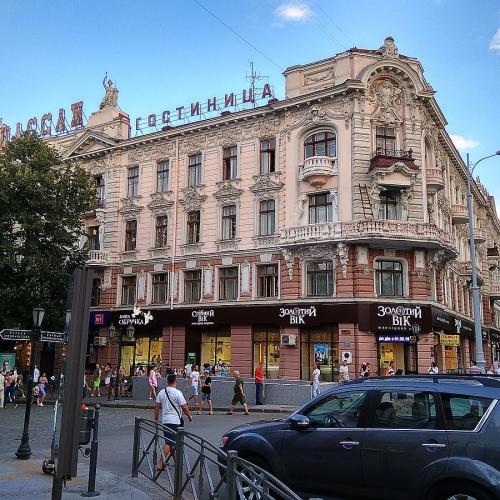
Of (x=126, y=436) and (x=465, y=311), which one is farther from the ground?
(x=465, y=311)

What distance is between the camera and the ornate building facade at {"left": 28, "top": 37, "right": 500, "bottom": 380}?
96.4ft

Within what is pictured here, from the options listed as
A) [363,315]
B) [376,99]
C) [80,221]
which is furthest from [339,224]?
[80,221]

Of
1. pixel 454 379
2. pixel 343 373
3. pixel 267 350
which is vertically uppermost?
pixel 267 350

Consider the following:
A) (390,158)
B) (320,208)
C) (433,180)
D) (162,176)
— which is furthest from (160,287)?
(433,180)

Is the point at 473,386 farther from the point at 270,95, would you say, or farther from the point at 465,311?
the point at 465,311

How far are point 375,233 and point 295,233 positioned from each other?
4.32 m

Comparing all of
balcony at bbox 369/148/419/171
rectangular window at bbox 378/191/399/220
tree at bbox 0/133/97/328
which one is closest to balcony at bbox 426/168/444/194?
balcony at bbox 369/148/419/171

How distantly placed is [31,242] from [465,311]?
30095mm

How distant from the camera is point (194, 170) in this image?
36344 mm

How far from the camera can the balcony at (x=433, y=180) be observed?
31.5 meters

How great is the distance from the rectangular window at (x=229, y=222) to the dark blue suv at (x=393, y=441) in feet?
85.7

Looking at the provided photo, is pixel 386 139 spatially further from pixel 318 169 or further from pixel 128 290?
pixel 128 290

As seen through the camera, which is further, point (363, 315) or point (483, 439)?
point (363, 315)

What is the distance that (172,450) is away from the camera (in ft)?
31.0
